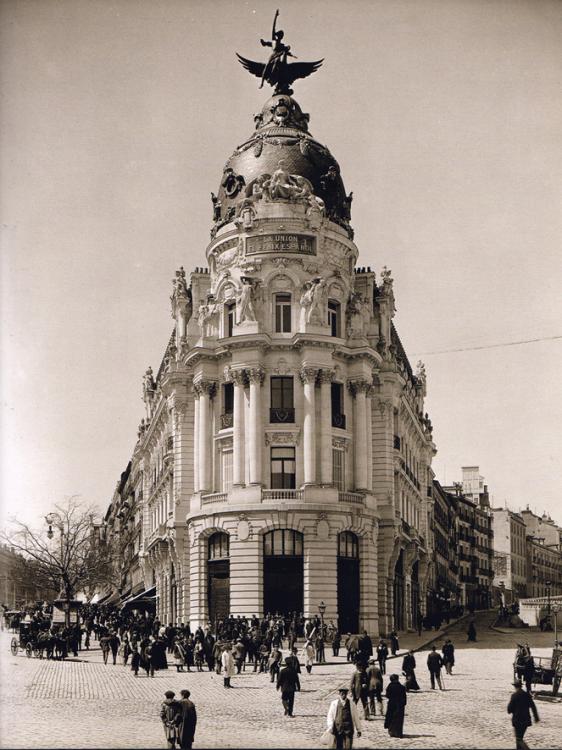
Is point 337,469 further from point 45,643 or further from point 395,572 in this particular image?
point 45,643

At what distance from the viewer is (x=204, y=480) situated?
207 ft

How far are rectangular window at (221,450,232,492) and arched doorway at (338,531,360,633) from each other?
704cm

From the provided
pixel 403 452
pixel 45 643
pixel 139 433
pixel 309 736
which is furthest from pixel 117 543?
pixel 309 736

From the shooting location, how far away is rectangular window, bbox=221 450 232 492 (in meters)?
62.5

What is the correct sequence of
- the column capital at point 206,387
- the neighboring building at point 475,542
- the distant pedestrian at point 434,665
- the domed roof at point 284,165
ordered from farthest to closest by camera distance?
the neighboring building at point 475,542 → the domed roof at point 284,165 → the column capital at point 206,387 → the distant pedestrian at point 434,665

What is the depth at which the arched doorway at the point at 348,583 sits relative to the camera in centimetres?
6134

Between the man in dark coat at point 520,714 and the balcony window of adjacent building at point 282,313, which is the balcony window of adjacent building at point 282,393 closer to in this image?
the balcony window of adjacent building at point 282,313

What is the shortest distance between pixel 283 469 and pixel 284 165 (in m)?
18.6

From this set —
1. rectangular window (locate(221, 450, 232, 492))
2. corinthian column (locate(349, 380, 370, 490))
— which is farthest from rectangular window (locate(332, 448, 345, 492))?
rectangular window (locate(221, 450, 232, 492))

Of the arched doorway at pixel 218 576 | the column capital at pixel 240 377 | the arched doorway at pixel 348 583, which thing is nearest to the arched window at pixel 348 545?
the arched doorway at pixel 348 583

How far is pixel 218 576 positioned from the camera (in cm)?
6153

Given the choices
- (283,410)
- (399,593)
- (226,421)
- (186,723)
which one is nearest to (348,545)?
(283,410)

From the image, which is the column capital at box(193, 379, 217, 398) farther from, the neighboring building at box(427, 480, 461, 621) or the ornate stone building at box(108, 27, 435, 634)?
the neighboring building at box(427, 480, 461, 621)

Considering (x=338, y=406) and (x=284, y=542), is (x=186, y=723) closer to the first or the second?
(x=284, y=542)
